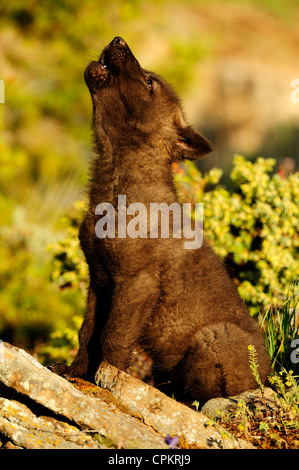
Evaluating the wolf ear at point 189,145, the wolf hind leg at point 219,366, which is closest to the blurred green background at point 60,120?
the wolf hind leg at point 219,366

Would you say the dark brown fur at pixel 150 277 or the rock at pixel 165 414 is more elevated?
the dark brown fur at pixel 150 277

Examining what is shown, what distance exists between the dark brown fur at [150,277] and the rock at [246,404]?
4.5 inches

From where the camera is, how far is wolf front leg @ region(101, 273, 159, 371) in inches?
148

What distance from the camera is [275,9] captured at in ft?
75.8

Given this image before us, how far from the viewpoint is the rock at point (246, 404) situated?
3.55 metres

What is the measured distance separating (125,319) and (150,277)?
343 mm

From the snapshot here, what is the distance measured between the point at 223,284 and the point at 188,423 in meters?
1.16

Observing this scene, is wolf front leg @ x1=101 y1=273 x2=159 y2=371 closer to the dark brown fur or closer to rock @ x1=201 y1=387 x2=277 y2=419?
the dark brown fur

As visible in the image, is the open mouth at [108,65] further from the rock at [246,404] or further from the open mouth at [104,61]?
the rock at [246,404]

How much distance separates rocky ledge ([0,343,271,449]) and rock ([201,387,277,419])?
17cm

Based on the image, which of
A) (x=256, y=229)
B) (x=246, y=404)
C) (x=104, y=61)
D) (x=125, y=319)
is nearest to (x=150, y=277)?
(x=125, y=319)
